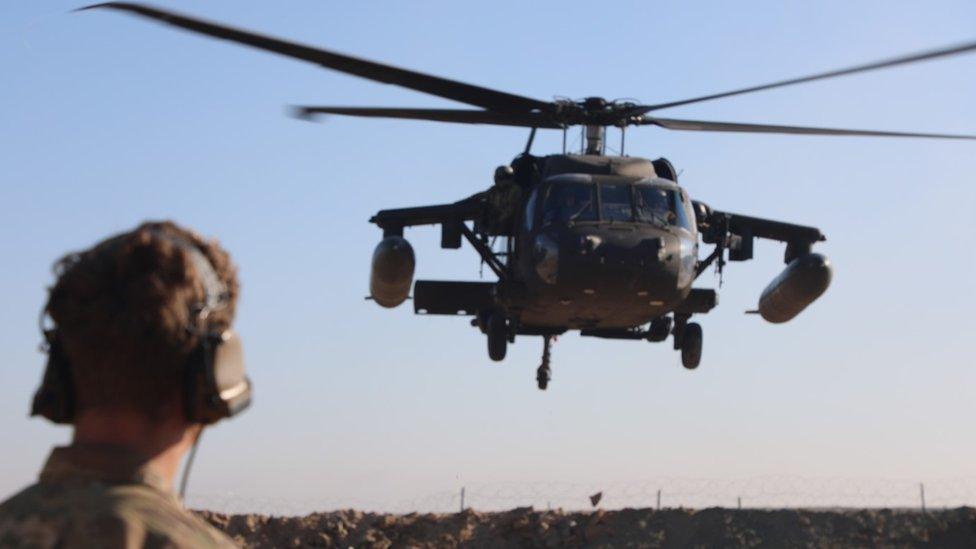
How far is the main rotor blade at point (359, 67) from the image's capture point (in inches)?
389

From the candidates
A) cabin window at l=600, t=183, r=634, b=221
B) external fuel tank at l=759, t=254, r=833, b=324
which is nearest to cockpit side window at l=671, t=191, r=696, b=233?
cabin window at l=600, t=183, r=634, b=221

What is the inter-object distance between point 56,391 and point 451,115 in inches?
599

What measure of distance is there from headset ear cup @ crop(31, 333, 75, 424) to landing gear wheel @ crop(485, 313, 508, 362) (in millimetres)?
15535

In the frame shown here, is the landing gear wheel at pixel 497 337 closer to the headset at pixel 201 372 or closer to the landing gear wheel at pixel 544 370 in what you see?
the landing gear wheel at pixel 544 370

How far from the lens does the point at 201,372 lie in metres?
2.96

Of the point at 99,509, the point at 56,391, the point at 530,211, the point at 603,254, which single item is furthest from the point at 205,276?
the point at 530,211

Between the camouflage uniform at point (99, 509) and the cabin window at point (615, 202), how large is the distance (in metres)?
14.4

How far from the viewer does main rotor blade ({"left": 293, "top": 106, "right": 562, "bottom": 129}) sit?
54.7ft

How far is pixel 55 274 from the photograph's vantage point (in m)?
3.02

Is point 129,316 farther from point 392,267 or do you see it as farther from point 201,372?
point 392,267

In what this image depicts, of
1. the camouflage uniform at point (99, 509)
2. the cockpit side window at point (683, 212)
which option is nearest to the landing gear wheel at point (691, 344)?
the cockpit side window at point (683, 212)

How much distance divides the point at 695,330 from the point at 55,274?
16587 mm

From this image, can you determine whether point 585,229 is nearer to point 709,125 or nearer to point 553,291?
point 553,291

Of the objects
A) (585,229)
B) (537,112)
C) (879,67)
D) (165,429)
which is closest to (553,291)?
(585,229)
